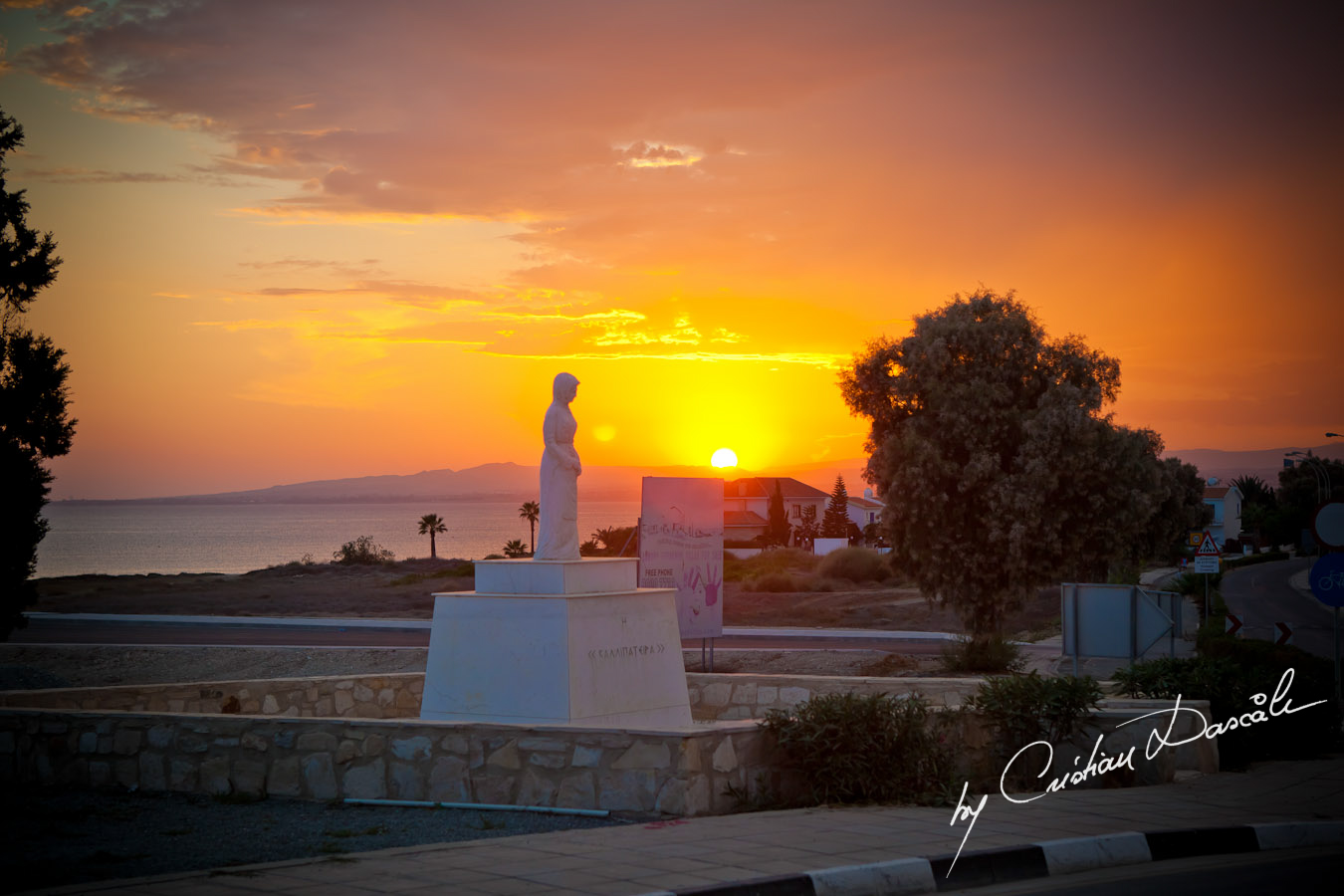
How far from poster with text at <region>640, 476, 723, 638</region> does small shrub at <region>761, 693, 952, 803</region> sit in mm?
11659

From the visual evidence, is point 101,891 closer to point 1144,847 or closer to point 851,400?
point 1144,847

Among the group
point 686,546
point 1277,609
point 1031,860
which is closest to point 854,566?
point 1277,609

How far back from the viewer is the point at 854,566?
58.7m

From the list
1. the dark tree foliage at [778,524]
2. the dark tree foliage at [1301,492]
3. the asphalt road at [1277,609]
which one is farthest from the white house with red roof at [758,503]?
the asphalt road at [1277,609]

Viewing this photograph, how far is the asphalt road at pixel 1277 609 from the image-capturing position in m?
30.1

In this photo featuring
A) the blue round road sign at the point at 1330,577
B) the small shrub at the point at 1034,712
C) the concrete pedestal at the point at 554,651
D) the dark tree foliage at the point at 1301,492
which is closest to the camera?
the small shrub at the point at 1034,712

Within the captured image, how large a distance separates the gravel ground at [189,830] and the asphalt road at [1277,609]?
20.8 meters

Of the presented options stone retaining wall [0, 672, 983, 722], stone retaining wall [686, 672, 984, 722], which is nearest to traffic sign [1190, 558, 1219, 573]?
stone retaining wall [0, 672, 983, 722]

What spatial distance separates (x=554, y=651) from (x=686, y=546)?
32.4 feet

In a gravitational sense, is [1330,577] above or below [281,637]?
above

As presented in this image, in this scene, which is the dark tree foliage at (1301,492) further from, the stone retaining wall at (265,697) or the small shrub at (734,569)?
the stone retaining wall at (265,697)

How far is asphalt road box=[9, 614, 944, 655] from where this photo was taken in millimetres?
30891

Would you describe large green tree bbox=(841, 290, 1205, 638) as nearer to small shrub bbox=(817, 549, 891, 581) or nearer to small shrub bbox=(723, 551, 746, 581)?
small shrub bbox=(723, 551, 746, 581)

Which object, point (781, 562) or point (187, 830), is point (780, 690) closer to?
point (187, 830)
